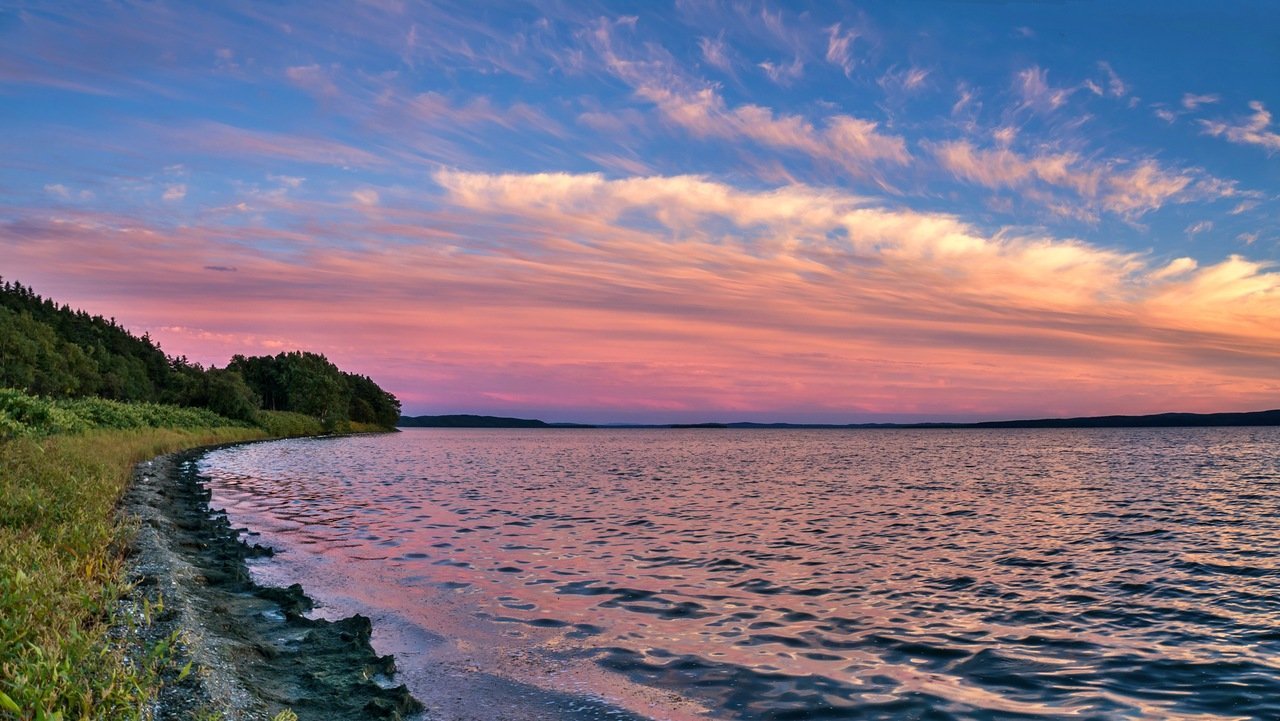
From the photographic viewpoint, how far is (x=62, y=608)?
9.31m

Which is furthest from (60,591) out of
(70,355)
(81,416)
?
(70,355)

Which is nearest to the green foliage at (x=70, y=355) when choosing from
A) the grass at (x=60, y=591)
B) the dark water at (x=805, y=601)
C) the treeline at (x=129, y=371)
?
the treeline at (x=129, y=371)

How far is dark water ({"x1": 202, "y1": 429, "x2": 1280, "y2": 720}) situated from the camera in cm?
1170

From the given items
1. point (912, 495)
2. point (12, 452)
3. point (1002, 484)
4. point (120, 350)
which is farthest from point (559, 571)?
point (120, 350)

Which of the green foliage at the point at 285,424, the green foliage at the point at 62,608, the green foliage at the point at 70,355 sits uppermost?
the green foliage at the point at 70,355

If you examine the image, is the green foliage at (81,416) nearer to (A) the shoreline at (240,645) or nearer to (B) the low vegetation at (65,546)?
(B) the low vegetation at (65,546)

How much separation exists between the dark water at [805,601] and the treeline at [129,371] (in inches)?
1527

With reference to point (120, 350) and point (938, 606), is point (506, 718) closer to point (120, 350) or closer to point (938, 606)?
point (938, 606)

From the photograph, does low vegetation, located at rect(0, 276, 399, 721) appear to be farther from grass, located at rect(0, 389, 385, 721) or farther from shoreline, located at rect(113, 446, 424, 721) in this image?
shoreline, located at rect(113, 446, 424, 721)

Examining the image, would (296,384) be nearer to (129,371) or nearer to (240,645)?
(129,371)

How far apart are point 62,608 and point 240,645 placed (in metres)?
2.79

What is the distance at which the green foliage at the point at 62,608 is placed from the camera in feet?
22.7

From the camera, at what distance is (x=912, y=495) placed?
44.1m

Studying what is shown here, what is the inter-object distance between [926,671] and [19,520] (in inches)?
676
